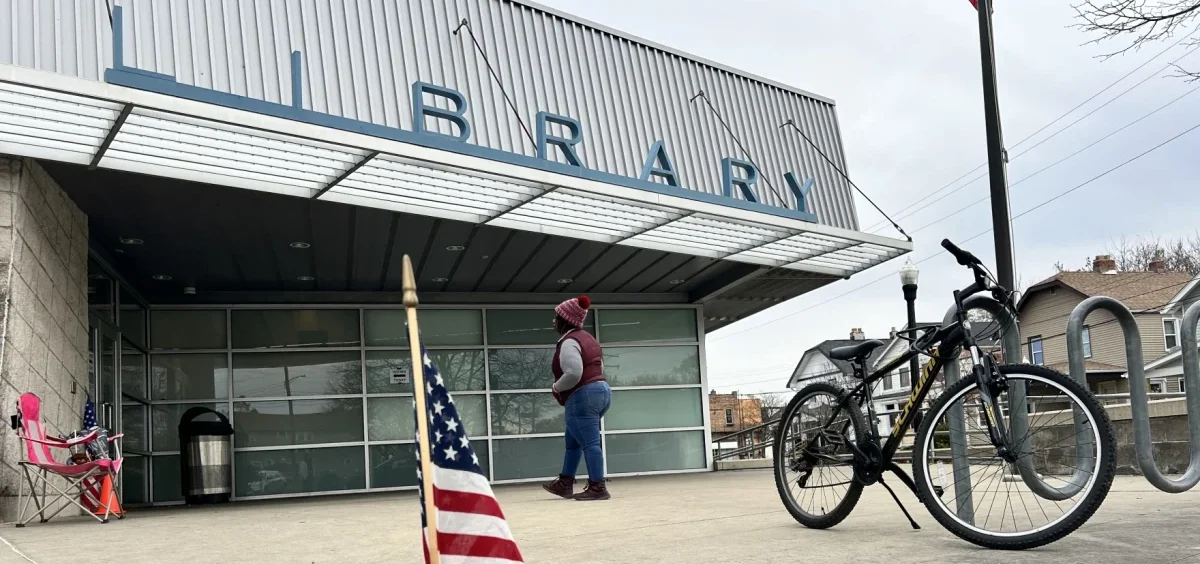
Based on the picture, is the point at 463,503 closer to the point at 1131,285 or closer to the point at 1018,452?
the point at 1018,452

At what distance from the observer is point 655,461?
54.3ft

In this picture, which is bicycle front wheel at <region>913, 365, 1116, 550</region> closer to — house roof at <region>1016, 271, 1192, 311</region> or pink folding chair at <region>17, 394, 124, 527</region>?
pink folding chair at <region>17, 394, 124, 527</region>

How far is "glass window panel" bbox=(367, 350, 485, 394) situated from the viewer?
15438mm

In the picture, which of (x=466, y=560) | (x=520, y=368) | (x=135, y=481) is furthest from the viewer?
(x=520, y=368)

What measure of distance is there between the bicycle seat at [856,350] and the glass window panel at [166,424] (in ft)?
39.2

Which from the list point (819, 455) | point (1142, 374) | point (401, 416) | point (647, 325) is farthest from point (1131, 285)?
point (819, 455)

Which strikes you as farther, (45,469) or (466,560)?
(45,469)

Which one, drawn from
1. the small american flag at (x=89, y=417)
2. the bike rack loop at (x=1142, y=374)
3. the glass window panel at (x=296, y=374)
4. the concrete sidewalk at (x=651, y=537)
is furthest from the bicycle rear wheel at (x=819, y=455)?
the glass window panel at (x=296, y=374)

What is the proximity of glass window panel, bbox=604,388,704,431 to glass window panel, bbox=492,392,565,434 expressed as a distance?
869 mm

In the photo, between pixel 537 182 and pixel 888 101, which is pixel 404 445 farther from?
pixel 888 101

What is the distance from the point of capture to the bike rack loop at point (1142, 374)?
4.57 metres

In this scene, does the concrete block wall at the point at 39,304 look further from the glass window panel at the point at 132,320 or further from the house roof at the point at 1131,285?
the house roof at the point at 1131,285

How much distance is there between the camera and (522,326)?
53.5ft

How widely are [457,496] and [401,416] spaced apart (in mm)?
13410
